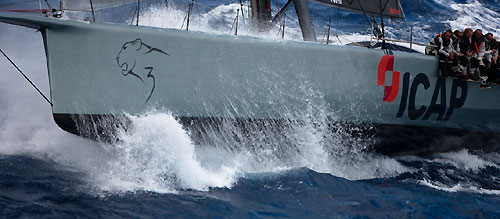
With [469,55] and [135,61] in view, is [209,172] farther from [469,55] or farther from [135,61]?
[469,55]

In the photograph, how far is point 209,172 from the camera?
3.76 meters

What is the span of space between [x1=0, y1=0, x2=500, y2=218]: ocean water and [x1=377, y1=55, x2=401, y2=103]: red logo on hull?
534mm

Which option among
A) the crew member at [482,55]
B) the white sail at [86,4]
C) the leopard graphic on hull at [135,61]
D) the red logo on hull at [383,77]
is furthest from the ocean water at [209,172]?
the crew member at [482,55]

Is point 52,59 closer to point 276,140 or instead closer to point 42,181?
point 42,181

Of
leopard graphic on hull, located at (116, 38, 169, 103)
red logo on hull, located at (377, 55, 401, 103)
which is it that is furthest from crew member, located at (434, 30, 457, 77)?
leopard graphic on hull, located at (116, 38, 169, 103)

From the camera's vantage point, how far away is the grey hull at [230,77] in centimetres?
371

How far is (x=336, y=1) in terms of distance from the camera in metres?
5.92

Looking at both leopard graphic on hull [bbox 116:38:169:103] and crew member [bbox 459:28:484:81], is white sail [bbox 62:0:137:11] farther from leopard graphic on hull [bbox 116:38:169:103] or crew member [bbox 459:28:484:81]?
crew member [bbox 459:28:484:81]

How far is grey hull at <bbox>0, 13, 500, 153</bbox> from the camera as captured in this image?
12.2 feet

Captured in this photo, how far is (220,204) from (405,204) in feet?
4.89

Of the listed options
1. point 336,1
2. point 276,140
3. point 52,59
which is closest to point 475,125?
point 336,1

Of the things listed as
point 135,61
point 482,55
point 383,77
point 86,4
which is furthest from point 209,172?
point 482,55

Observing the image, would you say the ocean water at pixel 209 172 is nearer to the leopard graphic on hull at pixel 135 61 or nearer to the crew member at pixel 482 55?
the leopard graphic on hull at pixel 135 61

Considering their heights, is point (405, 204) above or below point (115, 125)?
below
